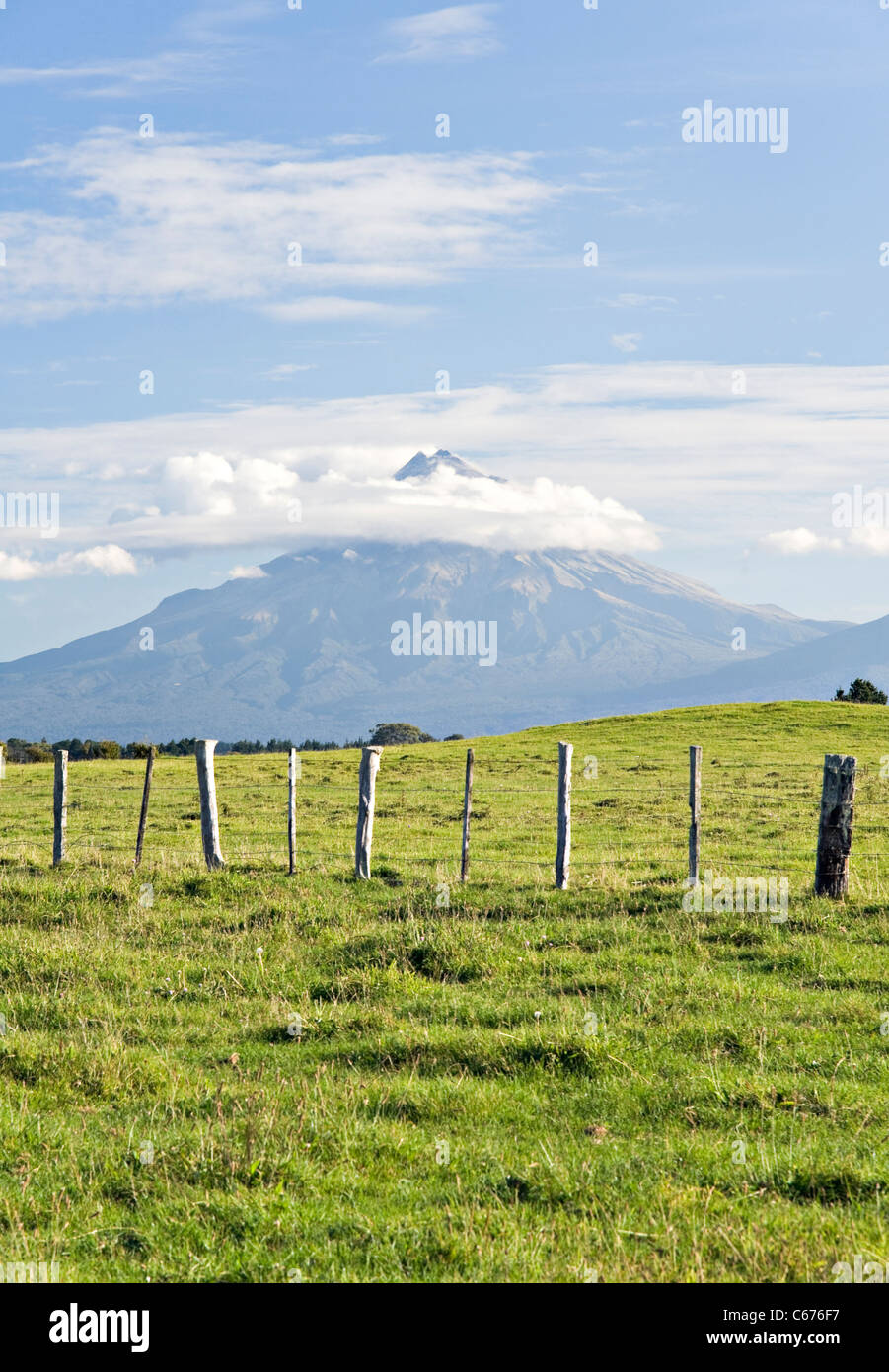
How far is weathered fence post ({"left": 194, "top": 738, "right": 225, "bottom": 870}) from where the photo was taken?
19609 mm

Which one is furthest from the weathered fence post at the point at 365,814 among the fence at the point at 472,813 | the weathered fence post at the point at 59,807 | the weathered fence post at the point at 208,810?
the weathered fence post at the point at 59,807

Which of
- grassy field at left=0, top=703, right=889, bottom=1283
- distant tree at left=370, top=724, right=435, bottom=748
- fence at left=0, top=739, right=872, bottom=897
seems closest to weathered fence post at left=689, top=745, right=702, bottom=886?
fence at left=0, top=739, right=872, bottom=897

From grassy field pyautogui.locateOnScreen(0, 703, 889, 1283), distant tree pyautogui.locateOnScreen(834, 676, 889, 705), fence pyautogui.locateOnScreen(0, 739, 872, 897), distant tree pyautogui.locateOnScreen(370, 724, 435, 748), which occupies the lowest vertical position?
grassy field pyautogui.locateOnScreen(0, 703, 889, 1283)

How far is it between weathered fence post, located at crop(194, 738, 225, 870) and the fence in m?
0.03

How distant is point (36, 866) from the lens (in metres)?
20.2

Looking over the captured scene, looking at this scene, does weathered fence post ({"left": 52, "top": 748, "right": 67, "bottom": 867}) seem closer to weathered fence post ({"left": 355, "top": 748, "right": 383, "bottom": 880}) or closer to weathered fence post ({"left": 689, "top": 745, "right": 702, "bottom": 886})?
weathered fence post ({"left": 355, "top": 748, "right": 383, "bottom": 880})

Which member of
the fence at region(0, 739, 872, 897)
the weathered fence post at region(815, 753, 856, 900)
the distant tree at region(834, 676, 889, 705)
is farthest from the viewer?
the distant tree at region(834, 676, 889, 705)

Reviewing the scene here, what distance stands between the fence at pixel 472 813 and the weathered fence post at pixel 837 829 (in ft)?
0.07

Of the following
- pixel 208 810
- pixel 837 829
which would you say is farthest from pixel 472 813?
pixel 837 829

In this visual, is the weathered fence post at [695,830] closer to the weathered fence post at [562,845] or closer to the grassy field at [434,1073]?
the grassy field at [434,1073]

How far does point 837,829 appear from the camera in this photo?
54.5 ft

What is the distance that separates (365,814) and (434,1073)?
28.8 ft

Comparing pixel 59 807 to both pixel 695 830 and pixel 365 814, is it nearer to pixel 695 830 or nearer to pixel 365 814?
pixel 365 814
